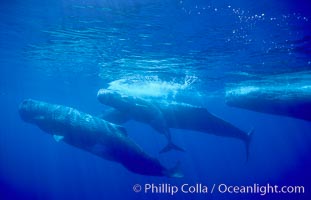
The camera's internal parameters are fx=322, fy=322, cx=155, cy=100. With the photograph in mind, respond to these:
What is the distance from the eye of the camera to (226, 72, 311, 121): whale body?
1524cm

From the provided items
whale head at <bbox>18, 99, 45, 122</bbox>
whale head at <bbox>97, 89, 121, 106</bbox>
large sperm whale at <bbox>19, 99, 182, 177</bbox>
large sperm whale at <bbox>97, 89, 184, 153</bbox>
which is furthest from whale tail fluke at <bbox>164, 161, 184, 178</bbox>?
whale head at <bbox>18, 99, 45, 122</bbox>

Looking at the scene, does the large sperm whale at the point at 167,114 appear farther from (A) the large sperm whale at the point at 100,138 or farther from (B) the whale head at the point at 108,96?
(A) the large sperm whale at the point at 100,138

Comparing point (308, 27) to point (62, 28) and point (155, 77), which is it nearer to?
point (62, 28)

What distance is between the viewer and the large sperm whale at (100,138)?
13305mm

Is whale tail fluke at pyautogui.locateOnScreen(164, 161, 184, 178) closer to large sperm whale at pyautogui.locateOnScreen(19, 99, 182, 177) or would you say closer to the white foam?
large sperm whale at pyautogui.locateOnScreen(19, 99, 182, 177)

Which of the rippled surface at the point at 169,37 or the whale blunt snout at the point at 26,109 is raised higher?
the rippled surface at the point at 169,37

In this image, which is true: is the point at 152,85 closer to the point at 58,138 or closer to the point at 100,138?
the point at 100,138

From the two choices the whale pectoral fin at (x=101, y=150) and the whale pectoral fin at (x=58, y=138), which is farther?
the whale pectoral fin at (x=101, y=150)

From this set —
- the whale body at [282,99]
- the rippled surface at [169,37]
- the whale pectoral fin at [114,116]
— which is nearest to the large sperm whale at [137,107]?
the whale pectoral fin at [114,116]

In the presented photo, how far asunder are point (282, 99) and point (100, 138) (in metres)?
9.37

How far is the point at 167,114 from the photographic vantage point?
1722 centimetres

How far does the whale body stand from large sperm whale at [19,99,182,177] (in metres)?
6.47

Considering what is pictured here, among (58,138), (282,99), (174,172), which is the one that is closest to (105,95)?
(58,138)

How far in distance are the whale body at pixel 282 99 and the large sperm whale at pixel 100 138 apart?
21.2 feet
